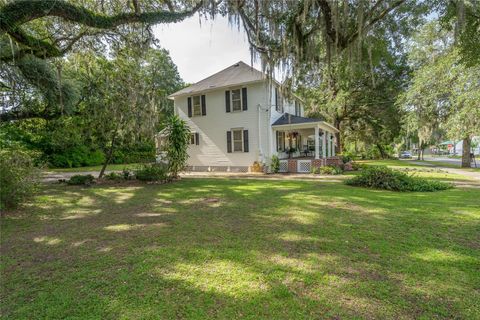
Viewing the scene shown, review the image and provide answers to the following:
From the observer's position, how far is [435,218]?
4.77 m

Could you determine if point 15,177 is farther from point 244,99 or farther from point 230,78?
point 230,78

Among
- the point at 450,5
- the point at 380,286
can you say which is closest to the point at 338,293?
the point at 380,286

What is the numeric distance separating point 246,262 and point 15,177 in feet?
18.7

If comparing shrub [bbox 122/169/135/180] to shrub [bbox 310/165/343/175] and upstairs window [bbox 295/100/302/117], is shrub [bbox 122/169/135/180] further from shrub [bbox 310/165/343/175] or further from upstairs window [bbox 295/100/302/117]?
upstairs window [bbox 295/100/302/117]

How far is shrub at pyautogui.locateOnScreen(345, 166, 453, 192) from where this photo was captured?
320 inches

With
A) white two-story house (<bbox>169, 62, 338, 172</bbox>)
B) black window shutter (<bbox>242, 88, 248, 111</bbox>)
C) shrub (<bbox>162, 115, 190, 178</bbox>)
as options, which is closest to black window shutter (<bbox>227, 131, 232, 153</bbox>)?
white two-story house (<bbox>169, 62, 338, 172</bbox>)

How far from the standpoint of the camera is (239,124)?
1456 centimetres

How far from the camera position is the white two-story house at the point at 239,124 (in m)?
14.0

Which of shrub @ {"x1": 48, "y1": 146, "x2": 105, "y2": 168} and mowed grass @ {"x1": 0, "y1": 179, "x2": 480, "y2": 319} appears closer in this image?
mowed grass @ {"x1": 0, "y1": 179, "x2": 480, "y2": 319}

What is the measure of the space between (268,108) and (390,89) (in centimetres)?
1280

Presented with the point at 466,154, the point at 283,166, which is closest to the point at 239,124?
the point at 283,166

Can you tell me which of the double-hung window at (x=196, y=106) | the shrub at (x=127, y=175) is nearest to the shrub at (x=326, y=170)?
the double-hung window at (x=196, y=106)

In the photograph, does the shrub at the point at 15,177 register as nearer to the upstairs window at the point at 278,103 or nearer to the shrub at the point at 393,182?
the shrub at the point at 393,182

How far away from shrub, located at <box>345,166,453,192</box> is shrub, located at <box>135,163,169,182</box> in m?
7.67
